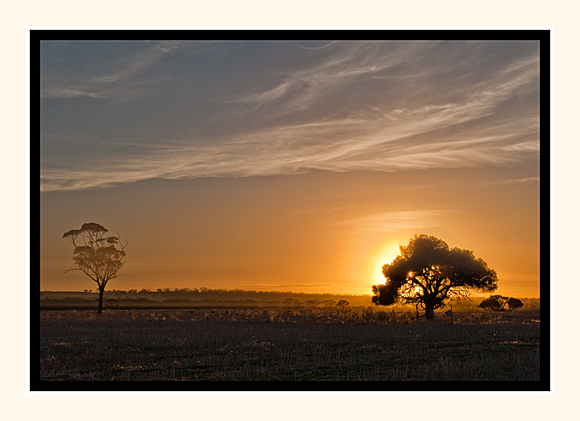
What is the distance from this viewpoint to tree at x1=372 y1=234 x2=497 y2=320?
41656 mm

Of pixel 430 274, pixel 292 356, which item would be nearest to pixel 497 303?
pixel 430 274

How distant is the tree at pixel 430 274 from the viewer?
137 feet

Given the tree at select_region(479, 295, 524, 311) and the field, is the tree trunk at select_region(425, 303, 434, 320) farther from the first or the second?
the tree at select_region(479, 295, 524, 311)

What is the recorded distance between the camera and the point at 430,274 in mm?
42188

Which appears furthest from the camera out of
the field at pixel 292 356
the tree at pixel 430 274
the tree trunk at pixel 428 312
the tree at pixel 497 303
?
the tree at pixel 497 303

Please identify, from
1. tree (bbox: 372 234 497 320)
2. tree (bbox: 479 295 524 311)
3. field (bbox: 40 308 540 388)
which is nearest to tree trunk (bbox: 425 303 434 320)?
tree (bbox: 372 234 497 320)

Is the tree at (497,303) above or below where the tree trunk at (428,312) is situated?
below

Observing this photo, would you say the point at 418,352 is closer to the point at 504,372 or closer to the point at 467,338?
the point at 504,372

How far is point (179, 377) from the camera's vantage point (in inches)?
553

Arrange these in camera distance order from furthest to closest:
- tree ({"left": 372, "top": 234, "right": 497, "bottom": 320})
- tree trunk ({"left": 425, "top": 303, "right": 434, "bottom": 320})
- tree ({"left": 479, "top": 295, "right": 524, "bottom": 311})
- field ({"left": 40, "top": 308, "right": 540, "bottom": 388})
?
tree ({"left": 479, "top": 295, "right": 524, "bottom": 311})
tree ({"left": 372, "top": 234, "right": 497, "bottom": 320})
tree trunk ({"left": 425, "top": 303, "right": 434, "bottom": 320})
field ({"left": 40, "top": 308, "right": 540, "bottom": 388})

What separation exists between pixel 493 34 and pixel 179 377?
453 inches

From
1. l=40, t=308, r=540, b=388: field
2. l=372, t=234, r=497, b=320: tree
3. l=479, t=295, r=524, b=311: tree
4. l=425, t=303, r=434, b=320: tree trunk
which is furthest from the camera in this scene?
l=479, t=295, r=524, b=311: tree

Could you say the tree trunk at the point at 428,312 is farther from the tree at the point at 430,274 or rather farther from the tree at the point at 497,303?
the tree at the point at 497,303

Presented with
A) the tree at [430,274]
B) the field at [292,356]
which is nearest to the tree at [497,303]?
the tree at [430,274]
